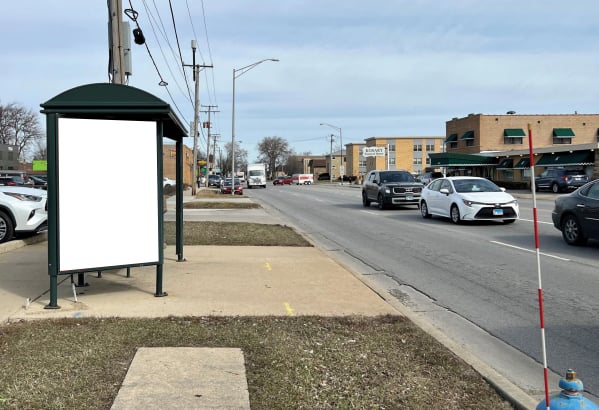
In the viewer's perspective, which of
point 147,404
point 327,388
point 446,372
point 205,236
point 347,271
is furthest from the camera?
point 205,236

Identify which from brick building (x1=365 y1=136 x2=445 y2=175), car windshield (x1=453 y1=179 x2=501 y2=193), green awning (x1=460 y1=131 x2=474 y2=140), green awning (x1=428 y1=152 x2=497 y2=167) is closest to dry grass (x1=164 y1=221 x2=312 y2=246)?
car windshield (x1=453 y1=179 x2=501 y2=193)

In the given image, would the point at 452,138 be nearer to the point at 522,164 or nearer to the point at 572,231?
the point at 522,164

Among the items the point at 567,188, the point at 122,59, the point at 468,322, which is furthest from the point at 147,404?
the point at 567,188

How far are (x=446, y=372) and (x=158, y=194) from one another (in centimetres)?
378

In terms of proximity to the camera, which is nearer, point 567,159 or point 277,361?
point 277,361

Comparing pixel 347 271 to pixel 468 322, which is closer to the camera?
pixel 468 322

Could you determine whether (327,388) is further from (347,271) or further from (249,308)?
(347,271)

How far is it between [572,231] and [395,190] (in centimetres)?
1119

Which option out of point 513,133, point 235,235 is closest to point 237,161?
point 513,133

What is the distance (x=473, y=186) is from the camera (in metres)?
17.7

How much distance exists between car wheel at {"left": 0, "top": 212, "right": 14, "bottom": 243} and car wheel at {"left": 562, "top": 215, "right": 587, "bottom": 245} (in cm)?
1149

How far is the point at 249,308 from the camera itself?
6.24 meters

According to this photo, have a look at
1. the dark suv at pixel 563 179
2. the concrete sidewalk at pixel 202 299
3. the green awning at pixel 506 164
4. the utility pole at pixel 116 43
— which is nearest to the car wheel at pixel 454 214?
the concrete sidewalk at pixel 202 299

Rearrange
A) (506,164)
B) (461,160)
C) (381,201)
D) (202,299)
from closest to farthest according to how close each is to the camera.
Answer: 1. (202,299)
2. (381,201)
3. (506,164)
4. (461,160)
